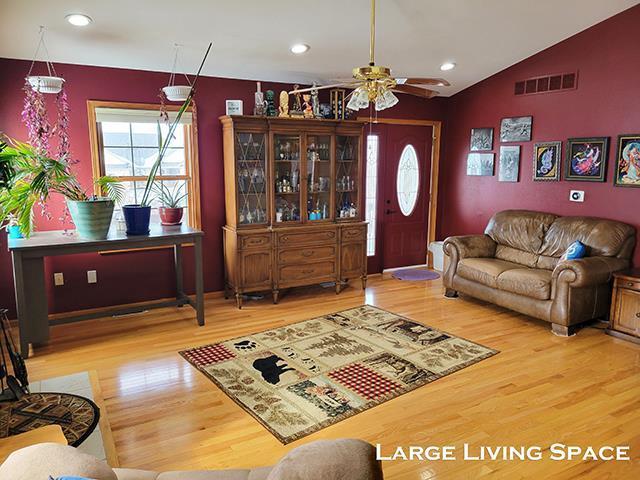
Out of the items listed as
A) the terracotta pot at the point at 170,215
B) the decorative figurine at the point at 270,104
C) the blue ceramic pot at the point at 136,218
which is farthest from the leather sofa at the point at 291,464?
the decorative figurine at the point at 270,104

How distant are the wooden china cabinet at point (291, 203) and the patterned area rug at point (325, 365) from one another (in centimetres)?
88

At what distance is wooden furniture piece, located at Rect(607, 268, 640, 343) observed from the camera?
4.11m

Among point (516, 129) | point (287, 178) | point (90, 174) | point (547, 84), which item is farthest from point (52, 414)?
point (547, 84)

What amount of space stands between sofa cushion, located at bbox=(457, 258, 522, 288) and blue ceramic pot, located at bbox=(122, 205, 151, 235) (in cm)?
337

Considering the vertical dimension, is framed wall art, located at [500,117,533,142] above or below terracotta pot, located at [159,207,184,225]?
above

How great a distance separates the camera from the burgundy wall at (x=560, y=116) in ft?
15.0

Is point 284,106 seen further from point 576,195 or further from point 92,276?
point 576,195

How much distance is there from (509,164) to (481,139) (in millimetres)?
561

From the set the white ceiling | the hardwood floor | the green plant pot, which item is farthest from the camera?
the green plant pot

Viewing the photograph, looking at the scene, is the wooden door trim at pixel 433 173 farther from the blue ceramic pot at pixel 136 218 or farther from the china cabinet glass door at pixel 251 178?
the blue ceramic pot at pixel 136 218

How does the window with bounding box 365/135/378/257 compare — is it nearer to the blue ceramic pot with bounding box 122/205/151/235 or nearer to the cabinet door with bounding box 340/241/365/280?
the cabinet door with bounding box 340/241/365/280

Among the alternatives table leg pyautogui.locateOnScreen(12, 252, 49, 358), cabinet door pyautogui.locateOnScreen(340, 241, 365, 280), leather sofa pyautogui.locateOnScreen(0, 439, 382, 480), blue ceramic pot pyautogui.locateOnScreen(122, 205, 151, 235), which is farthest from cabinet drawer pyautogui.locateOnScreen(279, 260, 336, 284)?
leather sofa pyautogui.locateOnScreen(0, 439, 382, 480)

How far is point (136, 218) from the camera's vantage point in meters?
4.20

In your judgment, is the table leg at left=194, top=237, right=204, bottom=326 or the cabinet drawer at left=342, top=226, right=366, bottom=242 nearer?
the table leg at left=194, top=237, right=204, bottom=326
